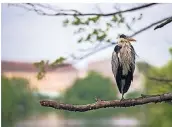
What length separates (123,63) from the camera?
7.80 ft

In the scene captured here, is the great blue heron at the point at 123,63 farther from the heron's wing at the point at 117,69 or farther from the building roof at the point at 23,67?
the building roof at the point at 23,67

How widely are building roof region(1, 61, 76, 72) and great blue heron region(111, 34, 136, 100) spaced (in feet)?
1.01

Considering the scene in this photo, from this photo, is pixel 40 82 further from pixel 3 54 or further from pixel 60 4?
pixel 60 4

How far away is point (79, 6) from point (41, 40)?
271mm

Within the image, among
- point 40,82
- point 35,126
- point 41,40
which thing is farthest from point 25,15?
point 35,126

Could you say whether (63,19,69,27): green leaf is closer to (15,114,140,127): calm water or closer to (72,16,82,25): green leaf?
(72,16,82,25): green leaf

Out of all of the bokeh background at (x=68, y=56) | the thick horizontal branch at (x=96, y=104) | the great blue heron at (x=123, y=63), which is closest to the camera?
the thick horizontal branch at (x=96, y=104)

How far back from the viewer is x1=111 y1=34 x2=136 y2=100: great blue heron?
93.9 inches

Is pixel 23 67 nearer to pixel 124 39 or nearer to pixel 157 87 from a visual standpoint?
pixel 124 39

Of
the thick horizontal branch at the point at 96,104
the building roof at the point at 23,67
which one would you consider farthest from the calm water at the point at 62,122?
the thick horizontal branch at the point at 96,104

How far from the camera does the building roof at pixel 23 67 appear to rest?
2.65 metres

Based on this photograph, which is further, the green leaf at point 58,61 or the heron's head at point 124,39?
the green leaf at point 58,61

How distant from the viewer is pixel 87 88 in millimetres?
2686

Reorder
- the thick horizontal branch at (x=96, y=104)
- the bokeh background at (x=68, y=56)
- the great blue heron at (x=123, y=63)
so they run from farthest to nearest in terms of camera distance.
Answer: the bokeh background at (x=68, y=56), the great blue heron at (x=123, y=63), the thick horizontal branch at (x=96, y=104)
